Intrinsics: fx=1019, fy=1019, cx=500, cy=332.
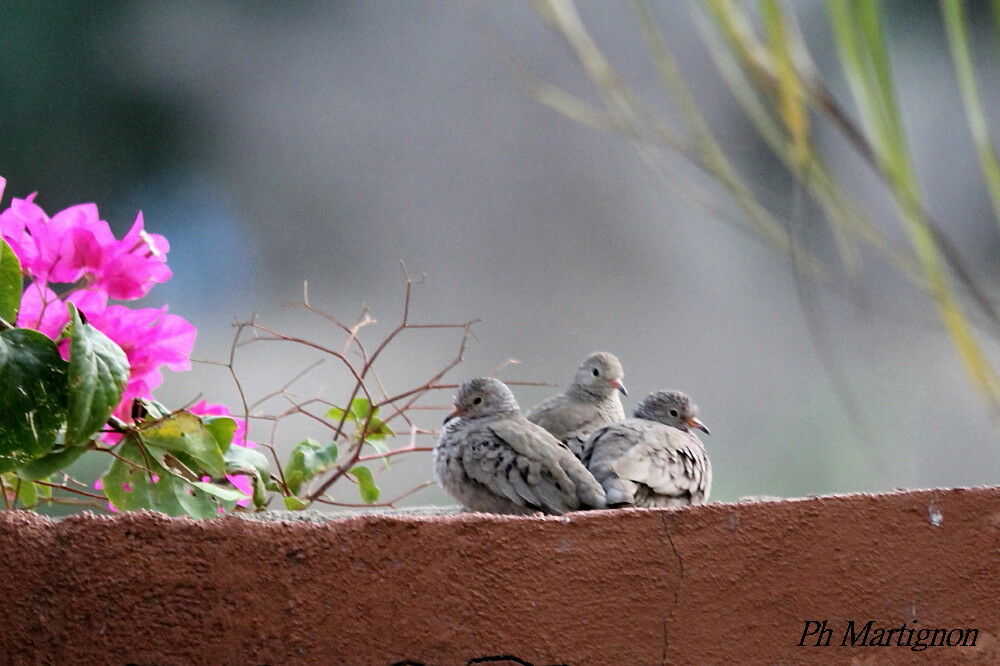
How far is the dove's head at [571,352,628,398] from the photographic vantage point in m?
1.51

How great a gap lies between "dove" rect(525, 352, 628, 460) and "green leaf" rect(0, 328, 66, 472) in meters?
0.69

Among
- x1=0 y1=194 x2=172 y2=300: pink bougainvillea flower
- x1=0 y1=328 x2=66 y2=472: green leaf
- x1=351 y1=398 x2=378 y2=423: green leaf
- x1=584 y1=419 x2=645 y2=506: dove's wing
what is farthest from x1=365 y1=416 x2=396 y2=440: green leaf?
x1=0 y1=328 x2=66 y2=472: green leaf

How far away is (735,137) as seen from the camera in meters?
2.55

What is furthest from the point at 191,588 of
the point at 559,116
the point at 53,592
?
the point at 559,116

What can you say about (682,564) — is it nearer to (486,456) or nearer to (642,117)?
(486,456)

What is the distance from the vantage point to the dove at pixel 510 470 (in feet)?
3.45

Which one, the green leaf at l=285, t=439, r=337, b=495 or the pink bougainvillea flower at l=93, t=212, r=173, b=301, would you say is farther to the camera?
the green leaf at l=285, t=439, r=337, b=495

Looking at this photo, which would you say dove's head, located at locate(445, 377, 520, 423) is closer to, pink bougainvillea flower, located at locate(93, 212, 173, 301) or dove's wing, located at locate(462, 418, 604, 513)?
dove's wing, located at locate(462, 418, 604, 513)

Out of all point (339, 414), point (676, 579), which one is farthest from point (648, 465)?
point (339, 414)

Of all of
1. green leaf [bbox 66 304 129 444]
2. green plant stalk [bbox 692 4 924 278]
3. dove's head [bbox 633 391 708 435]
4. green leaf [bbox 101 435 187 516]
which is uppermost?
dove's head [bbox 633 391 708 435]

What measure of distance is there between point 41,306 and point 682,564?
67cm

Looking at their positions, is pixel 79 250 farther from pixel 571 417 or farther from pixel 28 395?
pixel 571 417

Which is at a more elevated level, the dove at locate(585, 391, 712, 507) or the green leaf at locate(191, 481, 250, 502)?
the dove at locate(585, 391, 712, 507)

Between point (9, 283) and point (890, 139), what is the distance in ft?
2.67
